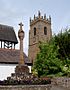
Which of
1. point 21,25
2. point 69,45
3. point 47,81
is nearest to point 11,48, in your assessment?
point 69,45

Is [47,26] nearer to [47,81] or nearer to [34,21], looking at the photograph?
[34,21]

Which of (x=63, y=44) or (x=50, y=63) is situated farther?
(x=63, y=44)

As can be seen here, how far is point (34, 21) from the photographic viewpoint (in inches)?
2963

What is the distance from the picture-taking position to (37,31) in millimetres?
72812

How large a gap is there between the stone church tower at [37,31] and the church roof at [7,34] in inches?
1014

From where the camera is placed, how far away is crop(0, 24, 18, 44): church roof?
4341 centimetres

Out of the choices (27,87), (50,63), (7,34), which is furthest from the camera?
(7,34)

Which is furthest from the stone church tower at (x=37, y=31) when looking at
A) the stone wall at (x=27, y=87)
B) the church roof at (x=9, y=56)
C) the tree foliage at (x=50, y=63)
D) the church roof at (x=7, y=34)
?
the stone wall at (x=27, y=87)

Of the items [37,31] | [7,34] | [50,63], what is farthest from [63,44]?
[37,31]

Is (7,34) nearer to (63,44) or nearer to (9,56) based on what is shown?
(9,56)

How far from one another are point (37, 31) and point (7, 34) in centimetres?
2898

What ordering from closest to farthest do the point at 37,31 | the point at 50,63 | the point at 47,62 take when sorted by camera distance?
the point at 47,62 → the point at 50,63 → the point at 37,31

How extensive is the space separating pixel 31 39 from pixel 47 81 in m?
53.2

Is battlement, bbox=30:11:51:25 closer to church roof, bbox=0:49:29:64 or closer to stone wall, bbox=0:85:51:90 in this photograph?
church roof, bbox=0:49:29:64
